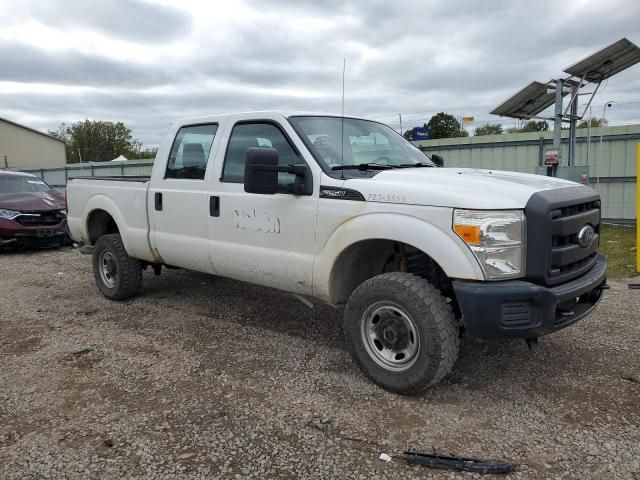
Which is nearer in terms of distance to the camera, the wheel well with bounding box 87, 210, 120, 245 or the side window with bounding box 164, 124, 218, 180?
the side window with bounding box 164, 124, 218, 180

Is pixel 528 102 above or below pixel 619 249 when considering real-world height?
above

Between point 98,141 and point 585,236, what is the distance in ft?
226

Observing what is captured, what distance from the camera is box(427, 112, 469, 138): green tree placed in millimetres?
23345

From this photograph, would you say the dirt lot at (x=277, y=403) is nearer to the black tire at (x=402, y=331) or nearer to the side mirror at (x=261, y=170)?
the black tire at (x=402, y=331)

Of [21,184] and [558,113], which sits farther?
[21,184]

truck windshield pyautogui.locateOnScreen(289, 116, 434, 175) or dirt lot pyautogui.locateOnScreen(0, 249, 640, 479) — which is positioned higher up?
truck windshield pyautogui.locateOnScreen(289, 116, 434, 175)

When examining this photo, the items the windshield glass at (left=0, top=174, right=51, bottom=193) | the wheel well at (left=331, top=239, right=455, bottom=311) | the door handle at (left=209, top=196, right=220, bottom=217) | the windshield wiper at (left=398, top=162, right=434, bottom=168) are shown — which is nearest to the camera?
the wheel well at (left=331, top=239, right=455, bottom=311)

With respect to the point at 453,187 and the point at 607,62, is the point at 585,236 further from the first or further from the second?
the point at 607,62

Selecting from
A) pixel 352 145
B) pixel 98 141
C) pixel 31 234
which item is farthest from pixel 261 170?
pixel 98 141

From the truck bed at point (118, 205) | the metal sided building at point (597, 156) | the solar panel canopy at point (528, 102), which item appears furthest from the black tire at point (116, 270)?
the metal sided building at point (597, 156)

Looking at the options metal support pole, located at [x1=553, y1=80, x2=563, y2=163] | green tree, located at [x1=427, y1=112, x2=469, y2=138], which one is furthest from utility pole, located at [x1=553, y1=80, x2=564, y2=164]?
green tree, located at [x1=427, y1=112, x2=469, y2=138]

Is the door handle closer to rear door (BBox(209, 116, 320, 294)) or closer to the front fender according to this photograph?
rear door (BBox(209, 116, 320, 294))

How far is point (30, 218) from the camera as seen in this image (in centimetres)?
970

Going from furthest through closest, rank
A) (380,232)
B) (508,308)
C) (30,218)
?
(30,218), (380,232), (508,308)
